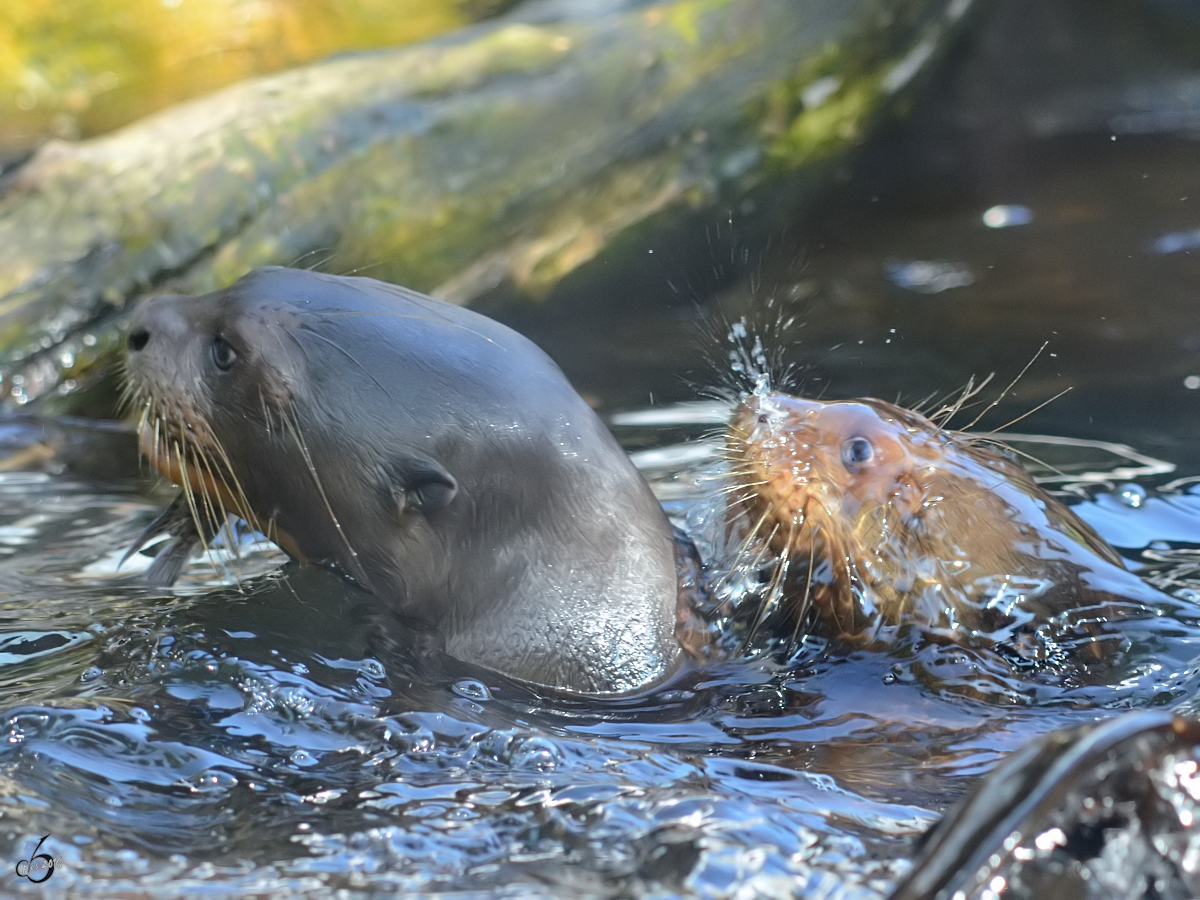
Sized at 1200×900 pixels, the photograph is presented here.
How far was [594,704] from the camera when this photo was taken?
116 inches

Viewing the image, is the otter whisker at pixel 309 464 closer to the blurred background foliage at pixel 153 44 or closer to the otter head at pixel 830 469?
the otter head at pixel 830 469

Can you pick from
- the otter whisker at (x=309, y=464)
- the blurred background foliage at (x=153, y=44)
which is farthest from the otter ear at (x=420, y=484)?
the blurred background foliage at (x=153, y=44)

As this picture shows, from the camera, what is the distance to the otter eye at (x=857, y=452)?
338 centimetres

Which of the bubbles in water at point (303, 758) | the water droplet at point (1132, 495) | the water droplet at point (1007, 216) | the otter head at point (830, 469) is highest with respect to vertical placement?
the water droplet at point (1007, 216)

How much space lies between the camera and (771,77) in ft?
21.1

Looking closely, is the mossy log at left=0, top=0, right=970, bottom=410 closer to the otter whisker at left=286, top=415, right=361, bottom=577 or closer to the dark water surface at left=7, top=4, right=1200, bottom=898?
the dark water surface at left=7, top=4, right=1200, bottom=898

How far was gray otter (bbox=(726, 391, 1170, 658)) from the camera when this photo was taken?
10.7ft

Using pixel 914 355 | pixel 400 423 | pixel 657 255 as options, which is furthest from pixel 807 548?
pixel 657 255

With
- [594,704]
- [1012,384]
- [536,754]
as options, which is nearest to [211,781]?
[536,754]

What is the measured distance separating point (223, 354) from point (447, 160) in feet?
9.63

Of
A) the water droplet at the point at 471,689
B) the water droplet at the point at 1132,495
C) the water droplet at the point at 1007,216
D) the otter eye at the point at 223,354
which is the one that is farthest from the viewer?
the water droplet at the point at 1007,216

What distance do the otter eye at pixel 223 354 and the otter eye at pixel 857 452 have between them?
147 cm

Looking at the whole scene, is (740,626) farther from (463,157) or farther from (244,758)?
(463,157)

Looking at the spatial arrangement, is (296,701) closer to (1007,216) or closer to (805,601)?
(805,601)
